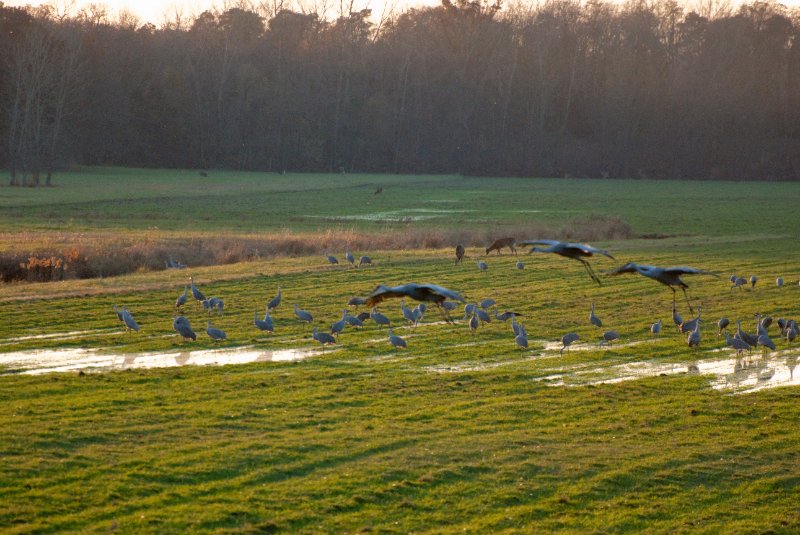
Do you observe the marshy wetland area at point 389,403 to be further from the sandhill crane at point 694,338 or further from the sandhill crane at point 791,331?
the sandhill crane at point 791,331

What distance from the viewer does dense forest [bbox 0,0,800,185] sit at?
10806cm

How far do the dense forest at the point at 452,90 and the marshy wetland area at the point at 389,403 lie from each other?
7783cm

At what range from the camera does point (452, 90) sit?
118 meters

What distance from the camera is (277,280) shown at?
2711 centimetres

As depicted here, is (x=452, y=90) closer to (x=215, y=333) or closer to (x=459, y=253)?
(x=459, y=253)

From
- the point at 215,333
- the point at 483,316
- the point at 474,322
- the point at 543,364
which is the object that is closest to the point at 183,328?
the point at 215,333

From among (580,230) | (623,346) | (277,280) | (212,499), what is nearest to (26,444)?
(212,499)

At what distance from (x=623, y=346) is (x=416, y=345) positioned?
3739 mm

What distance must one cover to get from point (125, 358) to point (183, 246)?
753 inches

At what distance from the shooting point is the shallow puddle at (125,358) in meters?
16.0

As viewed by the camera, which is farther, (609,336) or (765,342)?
(609,336)

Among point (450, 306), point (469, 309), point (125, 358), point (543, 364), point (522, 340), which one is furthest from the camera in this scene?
point (450, 306)

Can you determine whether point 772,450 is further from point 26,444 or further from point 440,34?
point 440,34

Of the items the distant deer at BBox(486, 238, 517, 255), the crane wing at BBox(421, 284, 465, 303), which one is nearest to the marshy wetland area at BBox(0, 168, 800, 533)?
the distant deer at BBox(486, 238, 517, 255)
